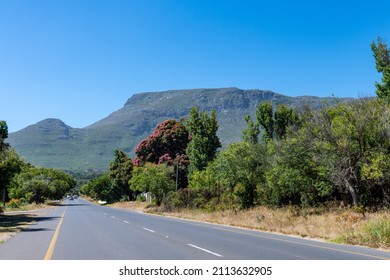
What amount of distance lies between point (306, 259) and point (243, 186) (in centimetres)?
2483

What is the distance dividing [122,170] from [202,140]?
4041 cm

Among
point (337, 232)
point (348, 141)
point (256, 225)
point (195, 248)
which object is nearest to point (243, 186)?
point (256, 225)

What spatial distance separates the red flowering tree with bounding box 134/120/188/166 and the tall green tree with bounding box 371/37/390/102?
3710 centimetres

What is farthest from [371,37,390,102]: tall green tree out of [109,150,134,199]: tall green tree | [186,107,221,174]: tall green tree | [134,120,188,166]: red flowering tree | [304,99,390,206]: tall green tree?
[109,150,134,199]: tall green tree

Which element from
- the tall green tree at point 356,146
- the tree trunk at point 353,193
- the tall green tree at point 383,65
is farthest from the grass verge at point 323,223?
the tall green tree at point 383,65

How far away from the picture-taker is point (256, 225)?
2558 cm

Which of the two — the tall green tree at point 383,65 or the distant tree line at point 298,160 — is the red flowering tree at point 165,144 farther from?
the tall green tree at point 383,65

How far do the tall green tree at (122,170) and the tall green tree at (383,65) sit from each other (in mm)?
62116

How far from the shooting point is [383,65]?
34219 millimetres

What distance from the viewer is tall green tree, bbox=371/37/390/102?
1272 inches

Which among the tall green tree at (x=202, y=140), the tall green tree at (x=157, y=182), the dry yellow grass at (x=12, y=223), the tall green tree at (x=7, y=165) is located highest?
the tall green tree at (x=202, y=140)

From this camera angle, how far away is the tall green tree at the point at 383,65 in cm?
3231

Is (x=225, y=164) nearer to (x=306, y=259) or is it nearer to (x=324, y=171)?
(x=324, y=171)

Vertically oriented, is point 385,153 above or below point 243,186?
above
